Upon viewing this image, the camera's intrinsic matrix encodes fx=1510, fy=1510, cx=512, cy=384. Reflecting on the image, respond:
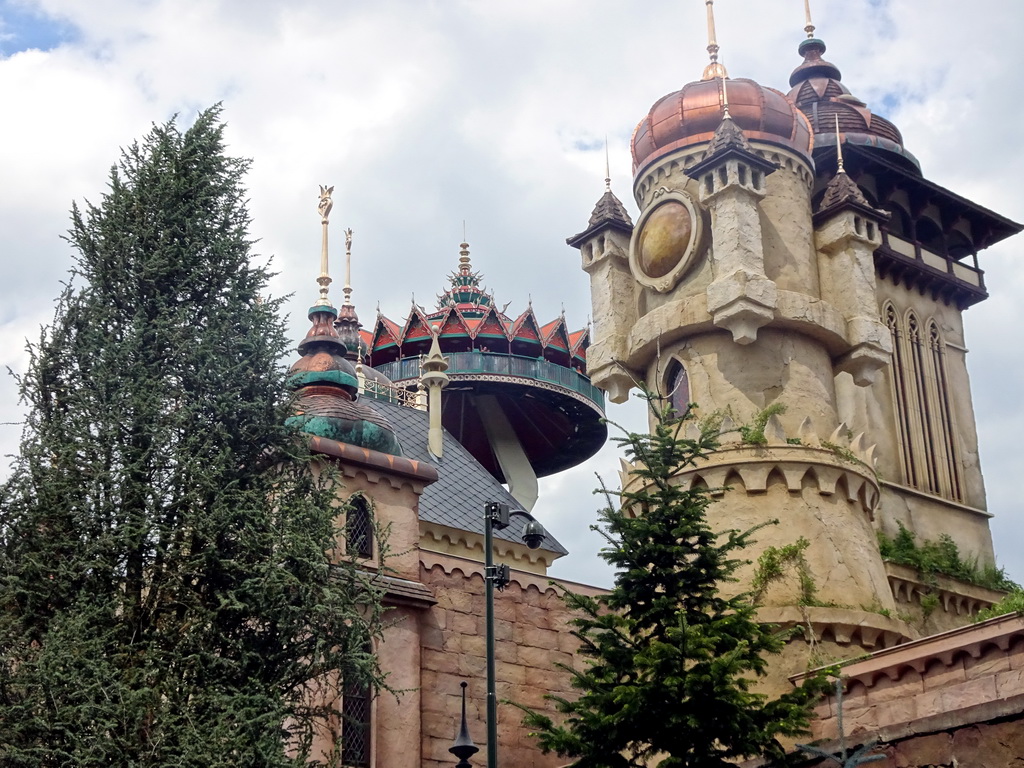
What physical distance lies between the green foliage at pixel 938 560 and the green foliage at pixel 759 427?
28.6 feet

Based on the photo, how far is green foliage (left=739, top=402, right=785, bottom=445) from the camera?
26609 mm

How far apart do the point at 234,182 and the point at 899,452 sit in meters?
23.7

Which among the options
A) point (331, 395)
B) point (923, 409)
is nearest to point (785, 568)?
point (331, 395)

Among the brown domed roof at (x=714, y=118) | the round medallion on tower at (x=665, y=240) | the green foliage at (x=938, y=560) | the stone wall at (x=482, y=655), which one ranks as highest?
the brown domed roof at (x=714, y=118)

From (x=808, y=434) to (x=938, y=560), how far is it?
33.9ft

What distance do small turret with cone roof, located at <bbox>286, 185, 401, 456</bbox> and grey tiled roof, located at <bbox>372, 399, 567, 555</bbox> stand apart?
5288mm

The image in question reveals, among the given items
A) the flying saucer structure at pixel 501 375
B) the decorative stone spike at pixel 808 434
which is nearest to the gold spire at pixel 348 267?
the flying saucer structure at pixel 501 375

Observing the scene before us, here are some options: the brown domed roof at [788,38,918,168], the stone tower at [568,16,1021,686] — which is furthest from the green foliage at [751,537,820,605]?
the brown domed roof at [788,38,918,168]

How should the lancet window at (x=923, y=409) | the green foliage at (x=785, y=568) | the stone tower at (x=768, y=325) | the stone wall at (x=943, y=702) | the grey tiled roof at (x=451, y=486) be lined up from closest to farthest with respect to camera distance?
1. the stone wall at (x=943, y=702)
2. the green foliage at (x=785, y=568)
3. the stone tower at (x=768, y=325)
4. the grey tiled roof at (x=451, y=486)
5. the lancet window at (x=923, y=409)

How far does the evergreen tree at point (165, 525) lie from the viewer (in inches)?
621

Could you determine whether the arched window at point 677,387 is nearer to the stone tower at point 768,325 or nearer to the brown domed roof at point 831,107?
the stone tower at point 768,325

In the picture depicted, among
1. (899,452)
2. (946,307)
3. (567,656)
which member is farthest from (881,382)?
(567,656)

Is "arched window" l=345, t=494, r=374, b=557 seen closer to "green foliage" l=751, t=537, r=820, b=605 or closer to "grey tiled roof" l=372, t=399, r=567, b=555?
"green foliage" l=751, t=537, r=820, b=605

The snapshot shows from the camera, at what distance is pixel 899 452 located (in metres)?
38.5
